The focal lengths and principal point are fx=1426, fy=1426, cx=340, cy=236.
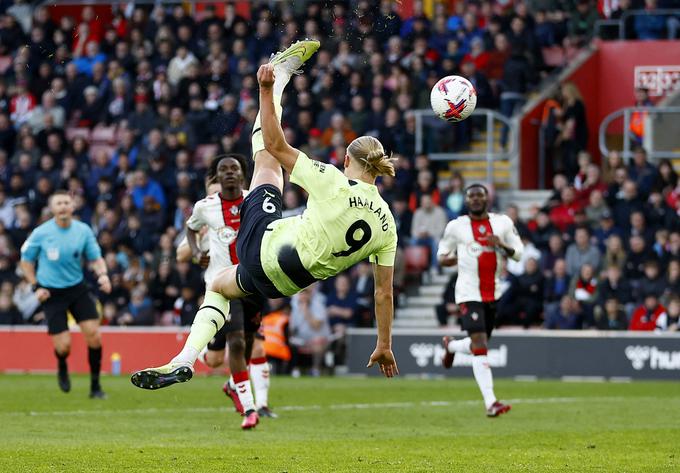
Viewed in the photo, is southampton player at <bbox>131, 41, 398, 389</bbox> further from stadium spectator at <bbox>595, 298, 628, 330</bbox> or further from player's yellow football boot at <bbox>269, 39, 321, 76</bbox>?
stadium spectator at <bbox>595, 298, 628, 330</bbox>

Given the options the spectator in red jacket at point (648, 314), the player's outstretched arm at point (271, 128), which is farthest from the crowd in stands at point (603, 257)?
the player's outstretched arm at point (271, 128)

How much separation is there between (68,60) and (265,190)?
71.9ft

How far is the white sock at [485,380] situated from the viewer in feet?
51.0

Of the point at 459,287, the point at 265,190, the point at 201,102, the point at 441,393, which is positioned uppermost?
the point at 201,102

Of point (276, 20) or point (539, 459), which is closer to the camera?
point (539, 459)

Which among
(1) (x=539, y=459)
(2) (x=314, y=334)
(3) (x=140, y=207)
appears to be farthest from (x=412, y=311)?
(1) (x=539, y=459)

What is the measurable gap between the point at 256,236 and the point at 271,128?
846 millimetres

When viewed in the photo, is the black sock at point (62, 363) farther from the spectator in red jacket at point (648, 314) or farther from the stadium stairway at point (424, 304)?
the spectator in red jacket at point (648, 314)

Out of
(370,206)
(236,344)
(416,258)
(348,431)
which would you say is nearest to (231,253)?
(236,344)

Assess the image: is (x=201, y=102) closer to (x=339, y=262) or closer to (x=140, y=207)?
(x=140, y=207)

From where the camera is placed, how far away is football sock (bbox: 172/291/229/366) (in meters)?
10.5

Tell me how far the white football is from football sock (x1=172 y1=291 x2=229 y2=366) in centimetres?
269

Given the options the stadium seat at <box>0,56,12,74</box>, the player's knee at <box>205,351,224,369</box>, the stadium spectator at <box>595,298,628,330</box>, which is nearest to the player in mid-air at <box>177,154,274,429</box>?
the player's knee at <box>205,351,224,369</box>

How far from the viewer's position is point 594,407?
16.6m
